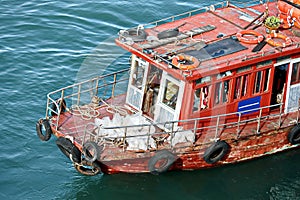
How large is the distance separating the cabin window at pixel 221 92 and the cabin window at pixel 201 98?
33 centimetres

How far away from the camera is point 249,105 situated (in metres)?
20.4

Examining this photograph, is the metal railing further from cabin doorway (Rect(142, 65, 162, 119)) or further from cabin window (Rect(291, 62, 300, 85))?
cabin window (Rect(291, 62, 300, 85))

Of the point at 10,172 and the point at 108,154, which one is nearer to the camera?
Answer: the point at 108,154

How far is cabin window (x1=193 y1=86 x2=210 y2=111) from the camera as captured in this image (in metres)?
19.4

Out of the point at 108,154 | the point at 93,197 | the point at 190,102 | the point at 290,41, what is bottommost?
the point at 93,197

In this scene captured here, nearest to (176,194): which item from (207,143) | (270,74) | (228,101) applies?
(207,143)

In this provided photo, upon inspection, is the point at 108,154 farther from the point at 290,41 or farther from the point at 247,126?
the point at 290,41

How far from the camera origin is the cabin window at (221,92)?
1966 cm

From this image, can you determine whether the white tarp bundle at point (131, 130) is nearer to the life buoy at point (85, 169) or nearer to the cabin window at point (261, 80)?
the life buoy at point (85, 169)

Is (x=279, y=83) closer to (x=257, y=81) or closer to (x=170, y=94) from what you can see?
(x=257, y=81)

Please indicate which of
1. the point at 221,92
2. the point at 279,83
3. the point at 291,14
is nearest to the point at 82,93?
the point at 221,92

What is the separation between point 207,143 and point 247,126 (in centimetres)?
163

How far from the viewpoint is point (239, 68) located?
1959 centimetres

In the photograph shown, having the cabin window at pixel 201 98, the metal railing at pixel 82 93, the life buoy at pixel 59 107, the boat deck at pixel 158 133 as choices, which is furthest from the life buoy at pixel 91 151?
the cabin window at pixel 201 98
